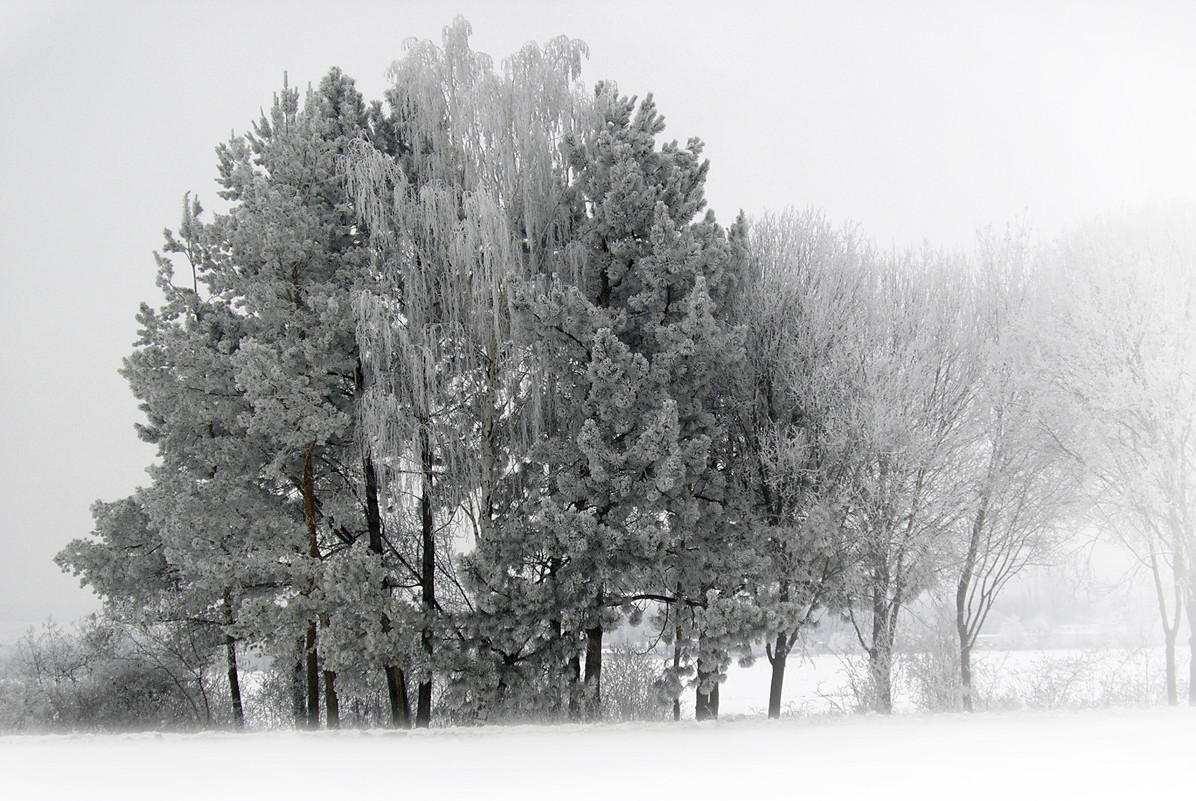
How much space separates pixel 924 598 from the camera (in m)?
13.9

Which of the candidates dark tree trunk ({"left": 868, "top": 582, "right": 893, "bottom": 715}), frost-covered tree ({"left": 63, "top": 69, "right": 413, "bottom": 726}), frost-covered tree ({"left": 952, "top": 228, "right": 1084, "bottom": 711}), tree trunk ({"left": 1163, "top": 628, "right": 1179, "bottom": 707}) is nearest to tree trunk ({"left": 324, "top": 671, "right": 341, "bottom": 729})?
frost-covered tree ({"left": 63, "top": 69, "right": 413, "bottom": 726})

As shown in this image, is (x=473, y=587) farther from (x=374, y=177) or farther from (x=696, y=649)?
(x=374, y=177)

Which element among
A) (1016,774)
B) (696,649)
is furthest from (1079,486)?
(1016,774)

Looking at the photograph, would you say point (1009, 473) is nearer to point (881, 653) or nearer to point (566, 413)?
point (881, 653)

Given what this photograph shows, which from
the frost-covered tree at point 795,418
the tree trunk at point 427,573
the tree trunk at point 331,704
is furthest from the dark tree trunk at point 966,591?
the tree trunk at point 331,704

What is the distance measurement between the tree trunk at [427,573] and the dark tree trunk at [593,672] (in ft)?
7.20

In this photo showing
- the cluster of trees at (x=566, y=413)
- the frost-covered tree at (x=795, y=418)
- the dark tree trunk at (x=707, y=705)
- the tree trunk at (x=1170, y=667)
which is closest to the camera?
the cluster of trees at (x=566, y=413)

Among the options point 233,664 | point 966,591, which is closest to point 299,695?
point 233,664

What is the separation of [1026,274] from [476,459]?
403 inches

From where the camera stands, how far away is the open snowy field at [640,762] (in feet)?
19.4

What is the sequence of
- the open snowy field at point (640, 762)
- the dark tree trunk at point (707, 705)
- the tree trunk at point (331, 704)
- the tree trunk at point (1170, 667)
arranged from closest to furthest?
the open snowy field at point (640, 762) < the tree trunk at point (331, 704) < the dark tree trunk at point (707, 705) < the tree trunk at point (1170, 667)

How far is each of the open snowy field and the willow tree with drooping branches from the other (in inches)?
143

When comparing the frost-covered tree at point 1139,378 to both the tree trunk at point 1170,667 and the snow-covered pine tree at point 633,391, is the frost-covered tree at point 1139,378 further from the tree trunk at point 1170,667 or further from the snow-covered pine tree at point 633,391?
the snow-covered pine tree at point 633,391

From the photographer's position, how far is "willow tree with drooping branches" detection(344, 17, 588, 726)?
37.2 ft
